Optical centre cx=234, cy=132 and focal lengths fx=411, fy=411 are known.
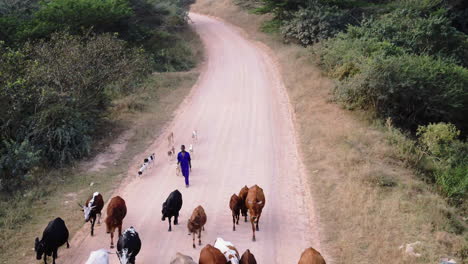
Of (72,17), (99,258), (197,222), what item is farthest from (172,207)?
(72,17)

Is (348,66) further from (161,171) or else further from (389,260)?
(389,260)

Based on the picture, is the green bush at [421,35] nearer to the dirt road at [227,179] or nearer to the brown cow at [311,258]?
the dirt road at [227,179]

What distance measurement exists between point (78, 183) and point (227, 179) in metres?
4.79

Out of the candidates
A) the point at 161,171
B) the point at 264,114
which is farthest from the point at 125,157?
the point at 264,114

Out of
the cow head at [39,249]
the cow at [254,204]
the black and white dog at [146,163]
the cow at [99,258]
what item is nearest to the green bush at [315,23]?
the black and white dog at [146,163]

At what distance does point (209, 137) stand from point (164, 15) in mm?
21559

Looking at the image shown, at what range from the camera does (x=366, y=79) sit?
18078 mm

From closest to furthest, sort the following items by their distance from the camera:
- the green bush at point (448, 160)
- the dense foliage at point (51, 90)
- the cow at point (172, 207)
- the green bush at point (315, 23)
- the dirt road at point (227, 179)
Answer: the dirt road at point (227, 179)
the cow at point (172, 207)
the green bush at point (448, 160)
the dense foliage at point (51, 90)
the green bush at point (315, 23)

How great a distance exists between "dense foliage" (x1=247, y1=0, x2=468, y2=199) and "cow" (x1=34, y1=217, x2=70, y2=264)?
1126 cm

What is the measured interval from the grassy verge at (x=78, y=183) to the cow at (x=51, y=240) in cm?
61

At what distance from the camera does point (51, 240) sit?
9.05 meters

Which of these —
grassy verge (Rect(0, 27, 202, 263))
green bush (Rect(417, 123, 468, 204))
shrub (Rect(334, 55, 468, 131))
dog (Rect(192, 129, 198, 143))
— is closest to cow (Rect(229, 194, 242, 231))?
grassy verge (Rect(0, 27, 202, 263))

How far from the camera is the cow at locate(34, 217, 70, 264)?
8961 mm

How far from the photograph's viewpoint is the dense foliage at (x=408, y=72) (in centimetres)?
1550
